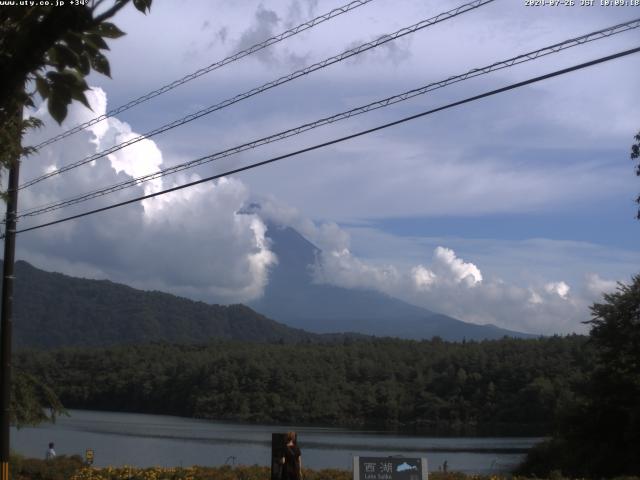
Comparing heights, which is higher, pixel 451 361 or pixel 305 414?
pixel 451 361

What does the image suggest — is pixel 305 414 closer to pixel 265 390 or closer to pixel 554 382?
pixel 265 390

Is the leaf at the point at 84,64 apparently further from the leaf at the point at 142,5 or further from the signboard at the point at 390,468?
the signboard at the point at 390,468

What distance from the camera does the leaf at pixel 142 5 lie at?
13.3ft

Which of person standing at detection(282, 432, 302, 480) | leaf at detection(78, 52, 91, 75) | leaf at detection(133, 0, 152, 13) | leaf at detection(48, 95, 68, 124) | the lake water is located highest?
leaf at detection(133, 0, 152, 13)

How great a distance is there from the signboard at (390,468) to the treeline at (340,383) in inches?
2071

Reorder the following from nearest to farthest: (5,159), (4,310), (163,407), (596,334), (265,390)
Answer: (5,159), (4,310), (596,334), (265,390), (163,407)

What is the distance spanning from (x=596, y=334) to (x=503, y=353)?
144 feet

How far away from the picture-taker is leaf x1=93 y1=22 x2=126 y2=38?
3779 mm

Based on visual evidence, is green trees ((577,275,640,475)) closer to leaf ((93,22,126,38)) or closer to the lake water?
the lake water

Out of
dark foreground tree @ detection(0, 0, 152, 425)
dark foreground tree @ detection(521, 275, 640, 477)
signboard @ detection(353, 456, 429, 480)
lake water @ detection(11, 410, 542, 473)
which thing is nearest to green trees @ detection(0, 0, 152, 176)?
dark foreground tree @ detection(0, 0, 152, 425)

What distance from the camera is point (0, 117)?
4402mm

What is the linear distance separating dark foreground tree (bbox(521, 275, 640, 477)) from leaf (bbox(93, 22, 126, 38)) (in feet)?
105

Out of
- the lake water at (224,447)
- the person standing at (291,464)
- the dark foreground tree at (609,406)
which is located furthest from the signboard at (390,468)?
the dark foreground tree at (609,406)

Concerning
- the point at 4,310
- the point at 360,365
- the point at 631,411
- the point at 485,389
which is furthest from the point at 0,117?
the point at 360,365
